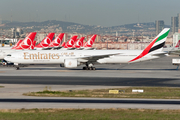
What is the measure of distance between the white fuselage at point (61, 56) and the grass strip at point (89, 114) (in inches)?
1378

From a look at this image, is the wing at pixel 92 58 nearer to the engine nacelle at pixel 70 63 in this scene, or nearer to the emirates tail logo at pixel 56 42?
the engine nacelle at pixel 70 63

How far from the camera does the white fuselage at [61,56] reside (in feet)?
178

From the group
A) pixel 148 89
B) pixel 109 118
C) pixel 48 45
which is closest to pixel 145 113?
pixel 109 118

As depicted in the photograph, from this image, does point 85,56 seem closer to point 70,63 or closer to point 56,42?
point 70,63

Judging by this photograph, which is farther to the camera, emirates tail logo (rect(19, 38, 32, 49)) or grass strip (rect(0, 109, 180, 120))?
emirates tail logo (rect(19, 38, 32, 49))

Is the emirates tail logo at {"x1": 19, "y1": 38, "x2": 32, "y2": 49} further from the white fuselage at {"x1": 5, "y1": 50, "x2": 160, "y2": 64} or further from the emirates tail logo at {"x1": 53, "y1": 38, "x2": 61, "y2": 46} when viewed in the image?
the emirates tail logo at {"x1": 53, "y1": 38, "x2": 61, "y2": 46}

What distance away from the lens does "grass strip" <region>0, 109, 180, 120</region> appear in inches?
687

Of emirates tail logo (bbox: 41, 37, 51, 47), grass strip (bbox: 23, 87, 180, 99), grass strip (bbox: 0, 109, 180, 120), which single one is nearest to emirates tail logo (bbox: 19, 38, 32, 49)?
emirates tail logo (bbox: 41, 37, 51, 47)

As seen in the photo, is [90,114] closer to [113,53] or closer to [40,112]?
[40,112]

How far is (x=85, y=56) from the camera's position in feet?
181

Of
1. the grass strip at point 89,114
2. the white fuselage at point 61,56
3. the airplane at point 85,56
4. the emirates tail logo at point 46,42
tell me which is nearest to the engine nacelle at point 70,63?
the airplane at point 85,56

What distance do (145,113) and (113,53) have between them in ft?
123

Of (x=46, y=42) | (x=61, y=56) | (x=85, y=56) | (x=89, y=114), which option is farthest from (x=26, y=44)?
(x=89, y=114)

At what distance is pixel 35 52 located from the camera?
54625 millimetres
